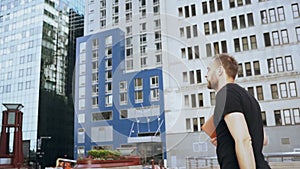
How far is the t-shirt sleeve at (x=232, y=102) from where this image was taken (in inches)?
35.8

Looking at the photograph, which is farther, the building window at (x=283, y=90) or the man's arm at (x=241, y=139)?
the building window at (x=283, y=90)

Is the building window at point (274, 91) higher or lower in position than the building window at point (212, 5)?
lower

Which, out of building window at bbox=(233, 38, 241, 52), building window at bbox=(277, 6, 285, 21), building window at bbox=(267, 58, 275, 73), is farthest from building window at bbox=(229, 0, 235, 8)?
building window at bbox=(267, 58, 275, 73)

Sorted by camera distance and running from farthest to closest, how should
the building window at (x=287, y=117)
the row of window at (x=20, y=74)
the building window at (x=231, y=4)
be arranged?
the row of window at (x=20, y=74) → the building window at (x=231, y=4) → the building window at (x=287, y=117)

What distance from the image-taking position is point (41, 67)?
3198 cm

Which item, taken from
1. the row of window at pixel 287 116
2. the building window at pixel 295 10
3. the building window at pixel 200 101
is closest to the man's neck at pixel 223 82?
the building window at pixel 200 101

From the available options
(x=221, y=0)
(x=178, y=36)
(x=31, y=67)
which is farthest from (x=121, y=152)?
(x=31, y=67)

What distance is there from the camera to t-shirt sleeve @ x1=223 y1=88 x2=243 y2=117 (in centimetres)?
91

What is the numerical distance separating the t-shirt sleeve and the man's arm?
0.01 meters

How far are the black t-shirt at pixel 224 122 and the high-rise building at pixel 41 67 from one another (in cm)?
3072

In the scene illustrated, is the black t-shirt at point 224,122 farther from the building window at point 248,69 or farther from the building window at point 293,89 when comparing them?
the building window at point 248,69

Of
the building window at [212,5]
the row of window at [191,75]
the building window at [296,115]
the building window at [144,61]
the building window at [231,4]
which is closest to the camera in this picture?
the row of window at [191,75]

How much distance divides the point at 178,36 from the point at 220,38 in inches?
568

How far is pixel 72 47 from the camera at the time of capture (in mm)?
35781
